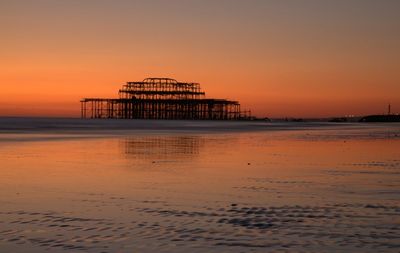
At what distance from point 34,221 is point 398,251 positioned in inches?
200

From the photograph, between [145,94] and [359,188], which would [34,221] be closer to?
[359,188]

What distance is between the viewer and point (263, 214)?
29.7 feet

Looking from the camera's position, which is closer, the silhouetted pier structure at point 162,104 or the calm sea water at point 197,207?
the calm sea water at point 197,207

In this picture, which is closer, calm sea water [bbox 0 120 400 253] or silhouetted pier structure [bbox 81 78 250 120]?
calm sea water [bbox 0 120 400 253]

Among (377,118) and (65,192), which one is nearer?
(65,192)

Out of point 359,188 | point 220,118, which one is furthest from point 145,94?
point 359,188

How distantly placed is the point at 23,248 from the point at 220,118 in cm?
14082

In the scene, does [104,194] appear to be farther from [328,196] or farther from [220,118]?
[220,118]

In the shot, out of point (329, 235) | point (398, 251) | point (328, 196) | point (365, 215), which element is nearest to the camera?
point (398, 251)

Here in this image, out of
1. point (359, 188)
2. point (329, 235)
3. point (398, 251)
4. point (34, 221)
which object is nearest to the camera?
point (398, 251)

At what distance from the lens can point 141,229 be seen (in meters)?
7.87

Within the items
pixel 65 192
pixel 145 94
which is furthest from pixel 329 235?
pixel 145 94

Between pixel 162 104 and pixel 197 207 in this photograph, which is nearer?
pixel 197 207

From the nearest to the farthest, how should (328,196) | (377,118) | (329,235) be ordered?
(329,235)
(328,196)
(377,118)
